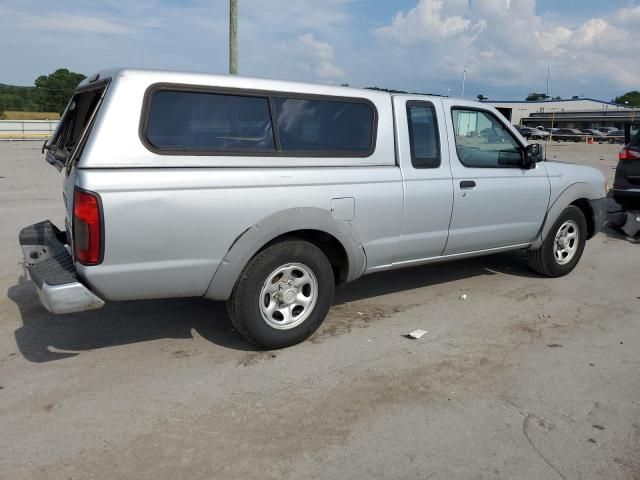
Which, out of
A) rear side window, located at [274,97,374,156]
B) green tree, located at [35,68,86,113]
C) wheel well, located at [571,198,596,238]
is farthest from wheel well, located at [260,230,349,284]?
green tree, located at [35,68,86,113]

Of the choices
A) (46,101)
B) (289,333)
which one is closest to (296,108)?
(289,333)

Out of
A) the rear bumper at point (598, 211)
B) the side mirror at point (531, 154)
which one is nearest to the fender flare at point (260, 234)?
the side mirror at point (531, 154)

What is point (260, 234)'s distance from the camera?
3.80 metres

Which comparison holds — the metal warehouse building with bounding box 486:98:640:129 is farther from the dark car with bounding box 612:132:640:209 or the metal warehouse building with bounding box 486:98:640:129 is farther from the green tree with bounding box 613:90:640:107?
the dark car with bounding box 612:132:640:209

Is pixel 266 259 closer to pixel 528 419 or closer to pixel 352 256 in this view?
pixel 352 256

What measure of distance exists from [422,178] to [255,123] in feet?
4.99

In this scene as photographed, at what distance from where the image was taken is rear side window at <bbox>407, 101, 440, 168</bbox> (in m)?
4.66

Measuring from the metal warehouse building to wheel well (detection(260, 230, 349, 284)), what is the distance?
79.2 m

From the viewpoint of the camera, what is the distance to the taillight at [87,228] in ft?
10.6

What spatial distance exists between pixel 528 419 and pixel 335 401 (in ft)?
3.74

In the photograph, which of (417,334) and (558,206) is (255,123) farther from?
Answer: (558,206)

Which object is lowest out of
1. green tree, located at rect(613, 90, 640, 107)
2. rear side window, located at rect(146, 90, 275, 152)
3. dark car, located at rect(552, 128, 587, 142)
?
rear side window, located at rect(146, 90, 275, 152)

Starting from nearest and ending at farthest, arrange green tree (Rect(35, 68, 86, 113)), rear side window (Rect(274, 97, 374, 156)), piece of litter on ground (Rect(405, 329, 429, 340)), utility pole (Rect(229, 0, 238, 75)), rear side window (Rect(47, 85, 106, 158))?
rear side window (Rect(274, 97, 374, 156)) → rear side window (Rect(47, 85, 106, 158)) → piece of litter on ground (Rect(405, 329, 429, 340)) → utility pole (Rect(229, 0, 238, 75)) → green tree (Rect(35, 68, 86, 113))

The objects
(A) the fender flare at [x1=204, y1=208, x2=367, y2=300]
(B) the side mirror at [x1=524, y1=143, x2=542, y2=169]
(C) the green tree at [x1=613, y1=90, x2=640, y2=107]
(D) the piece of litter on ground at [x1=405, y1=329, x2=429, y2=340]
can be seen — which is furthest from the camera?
(C) the green tree at [x1=613, y1=90, x2=640, y2=107]
